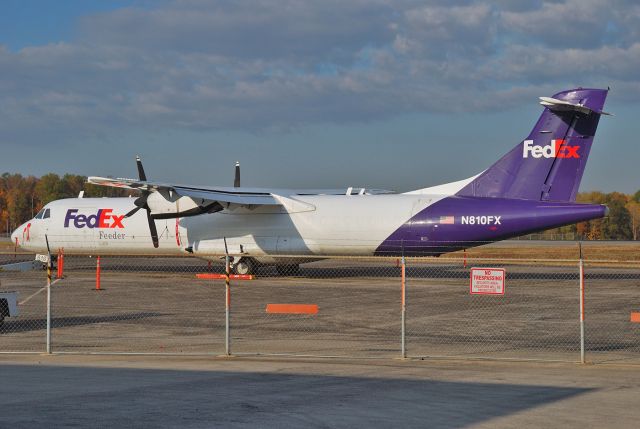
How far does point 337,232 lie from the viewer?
33.3m

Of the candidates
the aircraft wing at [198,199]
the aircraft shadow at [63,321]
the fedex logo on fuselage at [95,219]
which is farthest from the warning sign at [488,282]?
the fedex logo on fuselage at [95,219]

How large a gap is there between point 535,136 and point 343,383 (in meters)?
20.7

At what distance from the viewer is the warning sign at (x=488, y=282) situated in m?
15.2

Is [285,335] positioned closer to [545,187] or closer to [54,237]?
[545,187]

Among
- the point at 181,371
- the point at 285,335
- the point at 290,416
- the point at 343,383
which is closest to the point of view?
the point at 290,416

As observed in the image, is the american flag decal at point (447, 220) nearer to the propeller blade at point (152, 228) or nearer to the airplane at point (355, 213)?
the airplane at point (355, 213)

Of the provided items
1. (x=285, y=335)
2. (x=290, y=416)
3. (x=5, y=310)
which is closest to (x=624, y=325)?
(x=285, y=335)

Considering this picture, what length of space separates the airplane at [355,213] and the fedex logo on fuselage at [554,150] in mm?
35

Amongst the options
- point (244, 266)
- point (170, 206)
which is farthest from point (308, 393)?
point (170, 206)

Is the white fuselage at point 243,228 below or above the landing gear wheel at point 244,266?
above

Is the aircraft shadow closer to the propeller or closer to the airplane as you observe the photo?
the airplane

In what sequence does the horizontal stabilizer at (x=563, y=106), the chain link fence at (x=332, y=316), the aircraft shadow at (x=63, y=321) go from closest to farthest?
the chain link fence at (x=332, y=316) → the aircraft shadow at (x=63, y=321) → the horizontal stabilizer at (x=563, y=106)

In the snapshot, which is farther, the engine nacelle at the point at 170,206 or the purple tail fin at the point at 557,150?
the engine nacelle at the point at 170,206

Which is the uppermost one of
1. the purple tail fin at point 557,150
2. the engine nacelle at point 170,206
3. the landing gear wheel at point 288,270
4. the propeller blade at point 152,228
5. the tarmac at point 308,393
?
the purple tail fin at point 557,150
